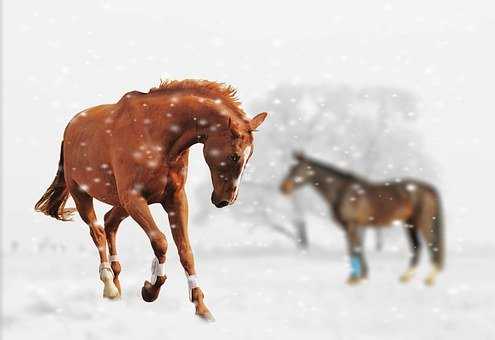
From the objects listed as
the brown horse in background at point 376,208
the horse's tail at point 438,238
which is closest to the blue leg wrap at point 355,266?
the brown horse in background at point 376,208

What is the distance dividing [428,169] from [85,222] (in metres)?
7.07

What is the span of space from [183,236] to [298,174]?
140 inches

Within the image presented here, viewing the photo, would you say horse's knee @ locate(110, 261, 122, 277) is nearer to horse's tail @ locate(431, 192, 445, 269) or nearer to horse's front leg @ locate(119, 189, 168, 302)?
horse's front leg @ locate(119, 189, 168, 302)

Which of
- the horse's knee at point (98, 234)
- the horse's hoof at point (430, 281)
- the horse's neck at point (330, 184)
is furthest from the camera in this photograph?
the horse's neck at point (330, 184)

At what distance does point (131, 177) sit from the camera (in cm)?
348

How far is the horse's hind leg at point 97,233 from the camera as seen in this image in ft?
12.6

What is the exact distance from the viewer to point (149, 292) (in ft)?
11.9

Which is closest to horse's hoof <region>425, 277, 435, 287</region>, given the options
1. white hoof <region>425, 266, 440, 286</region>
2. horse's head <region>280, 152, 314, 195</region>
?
white hoof <region>425, 266, 440, 286</region>

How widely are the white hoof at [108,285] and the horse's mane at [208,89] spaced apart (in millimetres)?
1100

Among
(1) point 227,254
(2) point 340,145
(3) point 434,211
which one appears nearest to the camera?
(3) point 434,211

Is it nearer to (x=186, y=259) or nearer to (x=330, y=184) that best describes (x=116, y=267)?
(x=186, y=259)

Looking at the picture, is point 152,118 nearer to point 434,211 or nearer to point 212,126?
point 212,126

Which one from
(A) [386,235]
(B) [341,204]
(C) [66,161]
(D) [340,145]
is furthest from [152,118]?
(A) [386,235]

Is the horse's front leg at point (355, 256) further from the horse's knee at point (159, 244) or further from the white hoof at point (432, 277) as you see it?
the horse's knee at point (159, 244)
